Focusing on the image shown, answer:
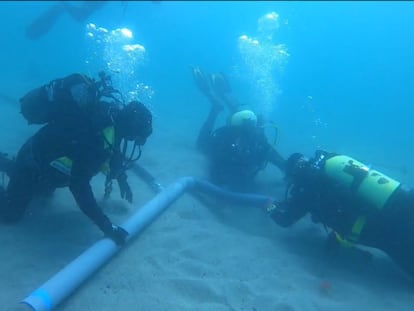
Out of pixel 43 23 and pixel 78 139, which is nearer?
pixel 78 139

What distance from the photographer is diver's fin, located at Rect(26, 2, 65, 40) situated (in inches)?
792

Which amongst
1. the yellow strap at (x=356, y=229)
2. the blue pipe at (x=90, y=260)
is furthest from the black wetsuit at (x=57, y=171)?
the yellow strap at (x=356, y=229)

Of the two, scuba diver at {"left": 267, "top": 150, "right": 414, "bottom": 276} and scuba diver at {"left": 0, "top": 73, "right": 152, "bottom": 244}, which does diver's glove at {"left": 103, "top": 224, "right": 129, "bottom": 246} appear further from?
scuba diver at {"left": 267, "top": 150, "right": 414, "bottom": 276}

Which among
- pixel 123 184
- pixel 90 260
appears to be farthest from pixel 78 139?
pixel 90 260

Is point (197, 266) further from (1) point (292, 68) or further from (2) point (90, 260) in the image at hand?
(1) point (292, 68)

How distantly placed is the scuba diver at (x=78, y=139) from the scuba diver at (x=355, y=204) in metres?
2.64

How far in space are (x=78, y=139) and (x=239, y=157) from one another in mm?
4482

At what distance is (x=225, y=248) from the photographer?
6164 millimetres

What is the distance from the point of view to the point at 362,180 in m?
5.75

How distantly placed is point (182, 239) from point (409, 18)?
135 meters

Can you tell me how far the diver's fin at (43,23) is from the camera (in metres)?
20.1

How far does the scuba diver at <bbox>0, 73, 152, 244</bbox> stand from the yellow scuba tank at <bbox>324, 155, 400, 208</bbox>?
9.20ft

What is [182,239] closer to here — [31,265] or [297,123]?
[31,265]

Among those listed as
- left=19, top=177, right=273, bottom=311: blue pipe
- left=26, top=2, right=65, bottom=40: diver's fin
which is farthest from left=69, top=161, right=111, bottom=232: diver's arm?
left=26, top=2, right=65, bottom=40: diver's fin
